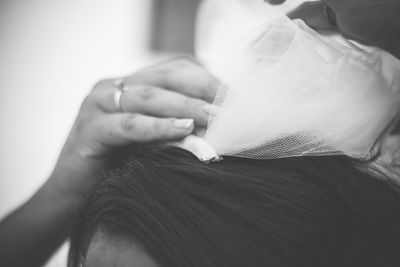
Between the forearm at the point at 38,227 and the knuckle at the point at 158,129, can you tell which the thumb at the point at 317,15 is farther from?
the forearm at the point at 38,227

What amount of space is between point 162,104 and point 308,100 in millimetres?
255

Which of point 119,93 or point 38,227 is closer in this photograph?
point 119,93

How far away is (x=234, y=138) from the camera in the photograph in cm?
49

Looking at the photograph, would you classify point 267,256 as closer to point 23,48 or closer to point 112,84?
point 112,84

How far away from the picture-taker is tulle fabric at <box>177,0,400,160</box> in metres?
0.47

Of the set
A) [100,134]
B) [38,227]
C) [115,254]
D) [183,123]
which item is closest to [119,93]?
[100,134]

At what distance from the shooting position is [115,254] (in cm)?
53

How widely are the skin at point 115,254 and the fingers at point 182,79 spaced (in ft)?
0.90

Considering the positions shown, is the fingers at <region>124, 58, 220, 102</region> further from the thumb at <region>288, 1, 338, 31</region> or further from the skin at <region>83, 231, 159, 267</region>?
the skin at <region>83, 231, 159, 267</region>

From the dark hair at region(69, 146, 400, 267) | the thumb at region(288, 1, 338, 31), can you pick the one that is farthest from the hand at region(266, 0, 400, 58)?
the dark hair at region(69, 146, 400, 267)

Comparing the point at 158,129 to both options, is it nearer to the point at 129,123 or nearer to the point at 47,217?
the point at 129,123

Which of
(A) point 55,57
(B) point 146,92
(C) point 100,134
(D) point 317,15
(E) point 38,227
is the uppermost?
(D) point 317,15

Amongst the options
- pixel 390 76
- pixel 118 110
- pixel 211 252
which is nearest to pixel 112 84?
pixel 118 110

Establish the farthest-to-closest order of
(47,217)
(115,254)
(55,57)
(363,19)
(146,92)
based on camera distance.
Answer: (55,57)
(47,217)
(146,92)
(115,254)
(363,19)
